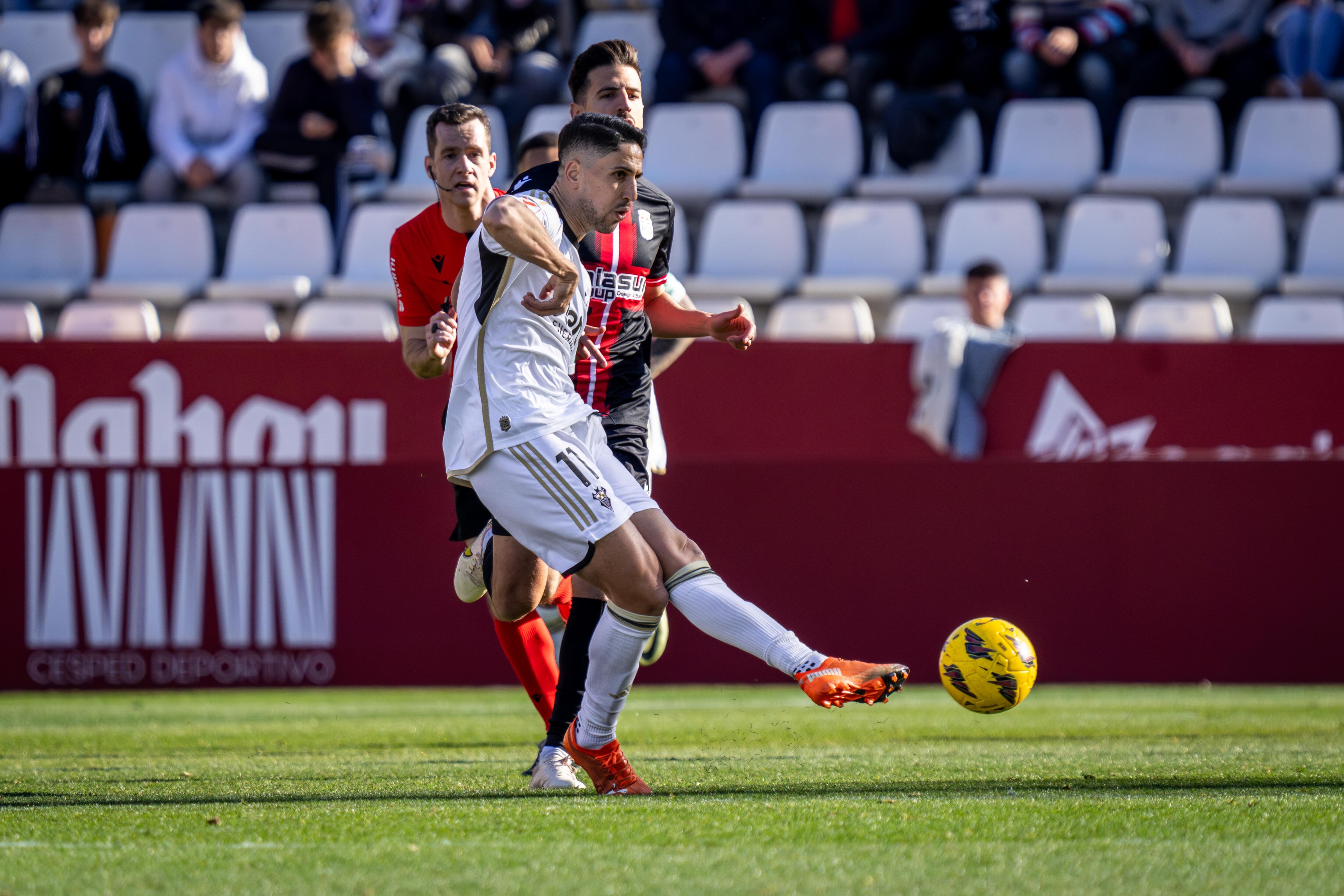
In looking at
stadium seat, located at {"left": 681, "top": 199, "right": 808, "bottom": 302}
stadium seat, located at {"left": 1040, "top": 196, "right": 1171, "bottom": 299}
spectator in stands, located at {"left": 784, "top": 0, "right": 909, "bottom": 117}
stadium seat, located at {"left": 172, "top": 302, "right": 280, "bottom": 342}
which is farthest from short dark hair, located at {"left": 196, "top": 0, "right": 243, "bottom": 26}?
stadium seat, located at {"left": 1040, "top": 196, "right": 1171, "bottom": 299}

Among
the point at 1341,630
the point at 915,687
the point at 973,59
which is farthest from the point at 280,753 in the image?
the point at 973,59

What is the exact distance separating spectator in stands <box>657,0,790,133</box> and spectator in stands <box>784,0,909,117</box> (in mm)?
195

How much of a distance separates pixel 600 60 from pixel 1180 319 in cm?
638

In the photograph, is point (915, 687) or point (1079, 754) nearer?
point (1079, 754)

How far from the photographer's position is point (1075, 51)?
1241 cm

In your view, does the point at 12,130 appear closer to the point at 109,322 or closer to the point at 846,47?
the point at 109,322

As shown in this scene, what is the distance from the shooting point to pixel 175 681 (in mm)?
9047

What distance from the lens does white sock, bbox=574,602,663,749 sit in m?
4.69

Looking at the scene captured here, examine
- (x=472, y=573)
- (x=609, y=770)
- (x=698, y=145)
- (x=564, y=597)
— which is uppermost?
(x=698, y=145)

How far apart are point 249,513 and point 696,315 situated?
457cm

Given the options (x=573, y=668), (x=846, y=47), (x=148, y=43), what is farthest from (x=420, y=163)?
(x=573, y=668)

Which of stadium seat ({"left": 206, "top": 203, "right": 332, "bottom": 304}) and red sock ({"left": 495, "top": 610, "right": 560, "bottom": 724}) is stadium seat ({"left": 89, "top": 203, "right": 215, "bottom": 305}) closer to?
stadium seat ({"left": 206, "top": 203, "right": 332, "bottom": 304})

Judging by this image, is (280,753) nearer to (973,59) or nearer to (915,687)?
(915,687)

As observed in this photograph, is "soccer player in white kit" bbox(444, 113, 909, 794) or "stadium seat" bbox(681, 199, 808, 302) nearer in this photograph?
"soccer player in white kit" bbox(444, 113, 909, 794)
